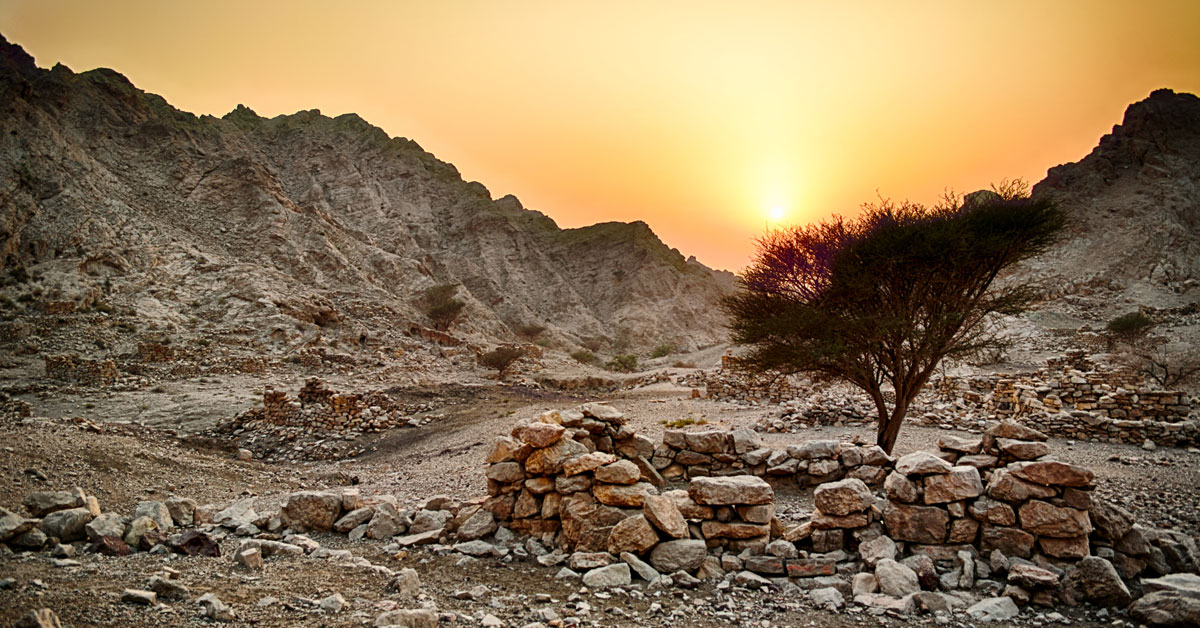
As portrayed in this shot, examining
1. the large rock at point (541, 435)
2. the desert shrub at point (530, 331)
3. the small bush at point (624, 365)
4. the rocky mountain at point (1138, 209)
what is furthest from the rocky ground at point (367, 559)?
the rocky mountain at point (1138, 209)

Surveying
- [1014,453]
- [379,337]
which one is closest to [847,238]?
[1014,453]

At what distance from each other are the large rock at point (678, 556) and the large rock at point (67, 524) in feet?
21.6

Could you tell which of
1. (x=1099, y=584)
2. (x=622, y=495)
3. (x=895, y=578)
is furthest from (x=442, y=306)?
(x=1099, y=584)

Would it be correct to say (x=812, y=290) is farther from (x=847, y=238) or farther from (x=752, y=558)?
(x=752, y=558)

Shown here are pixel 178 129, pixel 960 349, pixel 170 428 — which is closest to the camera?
pixel 960 349

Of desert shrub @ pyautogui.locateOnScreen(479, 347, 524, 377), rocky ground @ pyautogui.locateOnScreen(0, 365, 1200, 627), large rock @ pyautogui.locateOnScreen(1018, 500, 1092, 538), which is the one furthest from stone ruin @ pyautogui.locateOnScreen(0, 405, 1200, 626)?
desert shrub @ pyautogui.locateOnScreen(479, 347, 524, 377)

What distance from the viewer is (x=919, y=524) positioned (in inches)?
252

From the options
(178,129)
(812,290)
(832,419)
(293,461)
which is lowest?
(293,461)

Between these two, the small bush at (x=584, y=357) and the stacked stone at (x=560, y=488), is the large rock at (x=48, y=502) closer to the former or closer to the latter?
the stacked stone at (x=560, y=488)

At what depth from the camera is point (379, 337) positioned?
3912cm

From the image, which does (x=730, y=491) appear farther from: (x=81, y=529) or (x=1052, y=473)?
(x=81, y=529)

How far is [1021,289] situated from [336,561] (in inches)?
562

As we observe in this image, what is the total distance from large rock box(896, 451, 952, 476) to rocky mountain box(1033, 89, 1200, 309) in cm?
5309

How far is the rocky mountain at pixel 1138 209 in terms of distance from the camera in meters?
50.5
